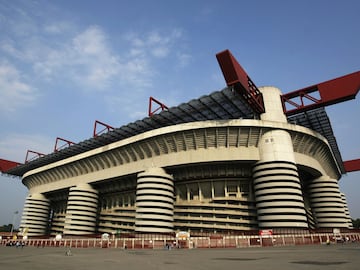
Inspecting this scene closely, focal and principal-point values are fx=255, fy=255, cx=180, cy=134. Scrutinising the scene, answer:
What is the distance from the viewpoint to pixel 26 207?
212 ft

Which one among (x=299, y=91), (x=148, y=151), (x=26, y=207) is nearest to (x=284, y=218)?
(x=299, y=91)

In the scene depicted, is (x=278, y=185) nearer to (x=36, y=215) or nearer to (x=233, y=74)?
(x=233, y=74)

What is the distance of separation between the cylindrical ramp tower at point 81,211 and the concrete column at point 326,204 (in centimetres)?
4289

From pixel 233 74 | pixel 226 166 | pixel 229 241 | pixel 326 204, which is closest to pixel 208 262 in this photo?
pixel 229 241

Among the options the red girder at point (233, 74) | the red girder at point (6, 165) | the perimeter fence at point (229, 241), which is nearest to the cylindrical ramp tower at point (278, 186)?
the perimeter fence at point (229, 241)

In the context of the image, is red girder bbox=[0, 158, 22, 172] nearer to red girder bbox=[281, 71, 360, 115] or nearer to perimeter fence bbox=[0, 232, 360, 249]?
perimeter fence bbox=[0, 232, 360, 249]

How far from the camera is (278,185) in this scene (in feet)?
113

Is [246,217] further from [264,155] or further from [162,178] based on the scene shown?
[162,178]

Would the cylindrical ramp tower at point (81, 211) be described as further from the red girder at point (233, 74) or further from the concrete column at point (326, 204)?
the concrete column at point (326, 204)

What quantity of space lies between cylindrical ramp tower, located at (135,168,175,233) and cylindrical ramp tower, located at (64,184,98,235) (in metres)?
17.0

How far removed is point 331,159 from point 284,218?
2406 centimetres

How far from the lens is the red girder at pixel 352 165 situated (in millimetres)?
68188

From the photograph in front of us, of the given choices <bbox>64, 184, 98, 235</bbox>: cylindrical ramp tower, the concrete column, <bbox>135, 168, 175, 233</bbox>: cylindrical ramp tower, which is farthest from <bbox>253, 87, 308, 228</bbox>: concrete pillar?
<bbox>64, 184, 98, 235</bbox>: cylindrical ramp tower

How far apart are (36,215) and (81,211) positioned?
21.0 meters
